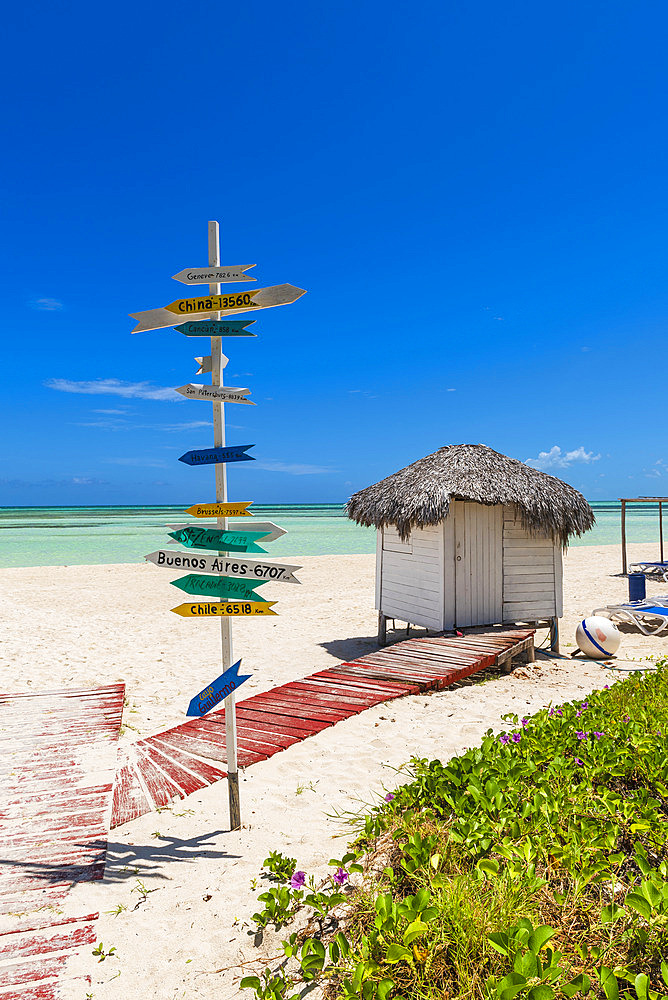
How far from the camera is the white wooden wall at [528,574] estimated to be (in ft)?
31.1

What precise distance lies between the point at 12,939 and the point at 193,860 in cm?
96

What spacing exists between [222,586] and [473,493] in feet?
19.3

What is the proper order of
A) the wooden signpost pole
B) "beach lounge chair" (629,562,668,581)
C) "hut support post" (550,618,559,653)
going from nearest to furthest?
the wooden signpost pole, "hut support post" (550,618,559,653), "beach lounge chair" (629,562,668,581)

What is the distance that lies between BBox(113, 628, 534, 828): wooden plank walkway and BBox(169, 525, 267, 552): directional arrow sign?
196cm

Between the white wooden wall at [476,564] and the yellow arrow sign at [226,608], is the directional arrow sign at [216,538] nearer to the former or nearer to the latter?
the yellow arrow sign at [226,608]

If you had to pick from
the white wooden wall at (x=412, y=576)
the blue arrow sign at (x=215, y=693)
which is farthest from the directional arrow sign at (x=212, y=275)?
the white wooden wall at (x=412, y=576)

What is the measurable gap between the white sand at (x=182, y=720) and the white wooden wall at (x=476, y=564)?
125 cm

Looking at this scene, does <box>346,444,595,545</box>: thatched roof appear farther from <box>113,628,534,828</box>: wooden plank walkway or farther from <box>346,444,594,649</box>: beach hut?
<box>113,628,534,828</box>: wooden plank walkway

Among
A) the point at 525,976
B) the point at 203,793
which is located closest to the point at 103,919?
the point at 203,793

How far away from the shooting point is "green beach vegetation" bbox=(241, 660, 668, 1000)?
199 cm

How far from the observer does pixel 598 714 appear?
4277 mm

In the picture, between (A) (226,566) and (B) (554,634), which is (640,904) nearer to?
(A) (226,566)

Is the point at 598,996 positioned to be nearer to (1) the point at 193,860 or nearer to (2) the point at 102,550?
(1) the point at 193,860

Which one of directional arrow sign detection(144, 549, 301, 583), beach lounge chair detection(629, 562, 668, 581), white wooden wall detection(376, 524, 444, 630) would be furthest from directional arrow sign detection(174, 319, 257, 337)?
beach lounge chair detection(629, 562, 668, 581)
